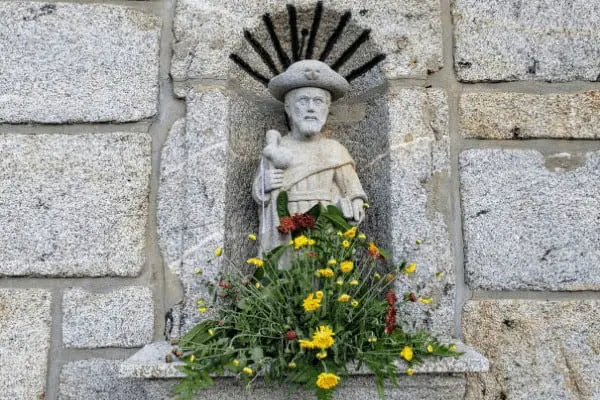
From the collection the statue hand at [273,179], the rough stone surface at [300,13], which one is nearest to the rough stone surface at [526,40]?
the rough stone surface at [300,13]

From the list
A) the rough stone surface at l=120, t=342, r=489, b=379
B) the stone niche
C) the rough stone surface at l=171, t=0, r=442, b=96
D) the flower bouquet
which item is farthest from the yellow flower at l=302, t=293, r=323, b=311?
the rough stone surface at l=171, t=0, r=442, b=96

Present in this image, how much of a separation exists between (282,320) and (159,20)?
4.72 ft

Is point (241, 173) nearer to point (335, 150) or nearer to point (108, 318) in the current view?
point (335, 150)

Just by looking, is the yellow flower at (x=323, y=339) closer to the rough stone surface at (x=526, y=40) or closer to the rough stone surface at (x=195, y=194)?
the rough stone surface at (x=195, y=194)

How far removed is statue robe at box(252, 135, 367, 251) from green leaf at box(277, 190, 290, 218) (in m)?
0.03

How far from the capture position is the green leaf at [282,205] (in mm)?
2154

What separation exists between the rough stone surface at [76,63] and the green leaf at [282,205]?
65cm

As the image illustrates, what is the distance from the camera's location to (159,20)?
7.93 feet

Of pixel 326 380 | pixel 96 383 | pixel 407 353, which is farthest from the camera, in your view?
pixel 96 383

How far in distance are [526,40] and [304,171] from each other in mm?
1119

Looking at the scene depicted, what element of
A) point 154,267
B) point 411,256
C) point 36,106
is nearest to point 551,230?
point 411,256

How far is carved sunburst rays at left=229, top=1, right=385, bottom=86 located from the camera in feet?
7.98

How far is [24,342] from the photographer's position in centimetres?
212

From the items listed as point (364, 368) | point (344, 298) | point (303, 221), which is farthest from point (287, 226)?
point (364, 368)
